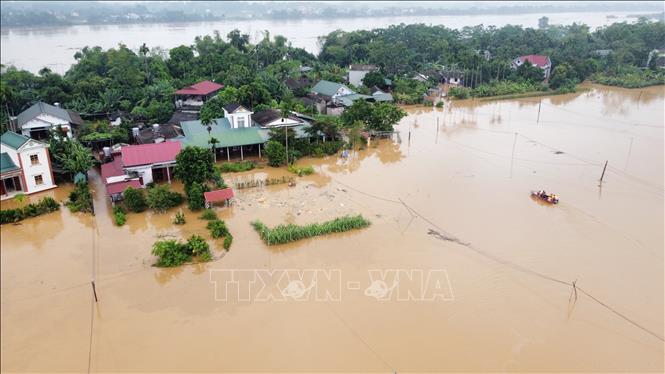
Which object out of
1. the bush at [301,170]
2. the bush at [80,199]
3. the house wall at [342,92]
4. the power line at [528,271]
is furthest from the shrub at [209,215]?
the house wall at [342,92]

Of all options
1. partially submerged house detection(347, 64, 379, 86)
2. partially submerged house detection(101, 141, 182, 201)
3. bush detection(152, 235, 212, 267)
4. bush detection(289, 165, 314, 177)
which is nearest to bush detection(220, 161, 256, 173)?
bush detection(289, 165, 314, 177)

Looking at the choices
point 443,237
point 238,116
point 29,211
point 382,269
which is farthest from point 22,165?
point 443,237

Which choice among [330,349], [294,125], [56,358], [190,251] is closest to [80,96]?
[294,125]

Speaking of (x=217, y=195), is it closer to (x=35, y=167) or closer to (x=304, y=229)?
(x=304, y=229)

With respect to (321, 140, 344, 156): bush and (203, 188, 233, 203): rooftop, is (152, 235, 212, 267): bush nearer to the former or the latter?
(203, 188, 233, 203): rooftop

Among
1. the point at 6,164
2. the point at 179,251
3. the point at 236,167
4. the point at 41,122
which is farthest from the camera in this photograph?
the point at 41,122

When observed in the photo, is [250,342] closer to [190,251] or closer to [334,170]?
[190,251]
